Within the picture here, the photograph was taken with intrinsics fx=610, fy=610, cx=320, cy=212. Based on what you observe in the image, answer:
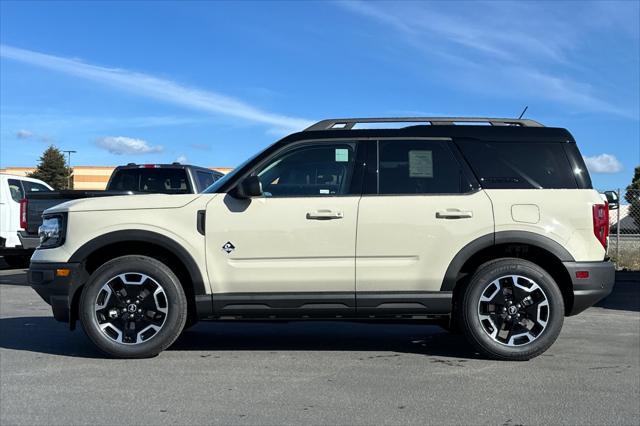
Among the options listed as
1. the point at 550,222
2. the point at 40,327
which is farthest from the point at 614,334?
the point at 40,327

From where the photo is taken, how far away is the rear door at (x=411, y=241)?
5.21m

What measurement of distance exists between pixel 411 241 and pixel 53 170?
2583 inches

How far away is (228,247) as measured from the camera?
5.23 meters

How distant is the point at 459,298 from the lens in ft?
17.6

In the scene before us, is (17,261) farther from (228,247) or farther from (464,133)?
(464,133)

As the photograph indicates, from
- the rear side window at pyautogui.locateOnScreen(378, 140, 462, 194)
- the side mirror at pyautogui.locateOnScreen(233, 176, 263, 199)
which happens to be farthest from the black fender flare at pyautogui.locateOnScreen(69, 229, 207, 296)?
the rear side window at pyautogui.locateOnScreen(378, 140, 462, 194)

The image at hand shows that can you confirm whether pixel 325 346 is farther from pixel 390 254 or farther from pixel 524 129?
pixel 524 129

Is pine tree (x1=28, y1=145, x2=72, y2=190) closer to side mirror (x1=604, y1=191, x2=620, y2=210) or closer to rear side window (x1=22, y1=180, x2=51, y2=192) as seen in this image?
rear side window (x1=22, y1=180, x2=51, y2=192)

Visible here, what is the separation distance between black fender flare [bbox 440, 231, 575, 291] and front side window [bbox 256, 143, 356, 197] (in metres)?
1.14

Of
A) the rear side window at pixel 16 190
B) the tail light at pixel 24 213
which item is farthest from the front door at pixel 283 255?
the rear side window at pixel 16 190

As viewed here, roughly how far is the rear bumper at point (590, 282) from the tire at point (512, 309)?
0.55 feet

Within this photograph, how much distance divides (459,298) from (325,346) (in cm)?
145

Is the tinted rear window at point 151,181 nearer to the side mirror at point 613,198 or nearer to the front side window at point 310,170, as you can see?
the front side window at point 310,170

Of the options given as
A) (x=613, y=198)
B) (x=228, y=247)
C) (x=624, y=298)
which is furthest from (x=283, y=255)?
(x=613, y=198)
